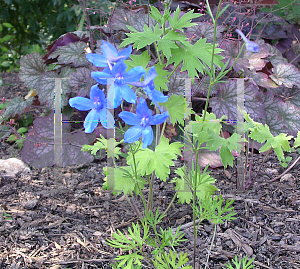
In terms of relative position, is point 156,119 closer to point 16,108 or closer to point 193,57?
point 193,57

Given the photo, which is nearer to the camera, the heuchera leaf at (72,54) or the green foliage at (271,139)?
the green foliage at (271,139)

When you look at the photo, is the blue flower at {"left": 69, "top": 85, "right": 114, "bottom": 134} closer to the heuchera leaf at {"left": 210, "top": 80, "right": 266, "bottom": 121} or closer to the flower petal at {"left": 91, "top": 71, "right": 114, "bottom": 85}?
the flower petal at {"left": 91, "top": 71, "right": 114, "bottom": 85}

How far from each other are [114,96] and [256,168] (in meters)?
1.68

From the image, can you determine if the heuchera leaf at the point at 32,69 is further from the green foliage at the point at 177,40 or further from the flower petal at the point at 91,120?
the flower petal at the point at 91,120

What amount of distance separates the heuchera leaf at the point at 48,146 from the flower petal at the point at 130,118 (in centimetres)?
141

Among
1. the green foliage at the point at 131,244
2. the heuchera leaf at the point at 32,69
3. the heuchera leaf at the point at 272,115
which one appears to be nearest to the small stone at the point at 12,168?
the heuchera leaf at the point at 32,69

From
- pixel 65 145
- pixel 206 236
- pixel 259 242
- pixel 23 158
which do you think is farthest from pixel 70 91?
pixel 259 242

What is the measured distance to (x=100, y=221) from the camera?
5.84 ft

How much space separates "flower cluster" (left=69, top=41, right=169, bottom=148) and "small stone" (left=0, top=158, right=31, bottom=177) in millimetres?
1512

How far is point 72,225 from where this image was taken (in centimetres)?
175

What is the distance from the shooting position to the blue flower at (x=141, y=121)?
3.25 ft

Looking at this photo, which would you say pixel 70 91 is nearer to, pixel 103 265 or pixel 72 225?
pixel 72 225

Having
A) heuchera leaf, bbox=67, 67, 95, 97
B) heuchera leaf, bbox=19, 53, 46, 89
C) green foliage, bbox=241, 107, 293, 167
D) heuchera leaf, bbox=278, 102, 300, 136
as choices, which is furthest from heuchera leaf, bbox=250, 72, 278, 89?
heuchera leaf, bbox=19, 53, 46, 89

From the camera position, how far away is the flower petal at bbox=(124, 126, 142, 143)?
986mm
